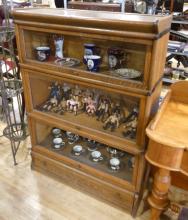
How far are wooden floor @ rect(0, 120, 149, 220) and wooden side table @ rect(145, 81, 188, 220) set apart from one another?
0.36 metres

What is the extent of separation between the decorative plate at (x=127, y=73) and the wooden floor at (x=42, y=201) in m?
0.90

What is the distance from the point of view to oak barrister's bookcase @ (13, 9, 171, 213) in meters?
1.12

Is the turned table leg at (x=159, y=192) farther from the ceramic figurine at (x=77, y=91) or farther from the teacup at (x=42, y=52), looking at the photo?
the teacup at (x=42, y=52)

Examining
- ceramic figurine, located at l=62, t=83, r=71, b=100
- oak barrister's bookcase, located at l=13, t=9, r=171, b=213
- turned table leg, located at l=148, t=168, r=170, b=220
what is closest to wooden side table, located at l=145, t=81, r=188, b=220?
turned table leg, located at l=148, t=168, r=170, b=220

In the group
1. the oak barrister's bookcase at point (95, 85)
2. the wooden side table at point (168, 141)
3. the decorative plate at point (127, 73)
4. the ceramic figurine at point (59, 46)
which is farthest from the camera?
the ceramic figurine at point (59, 46)

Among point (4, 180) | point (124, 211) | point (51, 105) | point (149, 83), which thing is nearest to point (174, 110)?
point (149, 83)

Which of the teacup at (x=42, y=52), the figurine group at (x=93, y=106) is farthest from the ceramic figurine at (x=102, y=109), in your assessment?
the teacup at (x=42, y=52)

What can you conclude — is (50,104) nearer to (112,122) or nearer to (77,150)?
(77,150)

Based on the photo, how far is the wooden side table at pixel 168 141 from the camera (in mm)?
999

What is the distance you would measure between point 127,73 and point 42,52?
577 millimetres

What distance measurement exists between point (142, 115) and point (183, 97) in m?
0.29

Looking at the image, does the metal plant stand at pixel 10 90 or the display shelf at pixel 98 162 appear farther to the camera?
the metal plant stand at pixel 10 90

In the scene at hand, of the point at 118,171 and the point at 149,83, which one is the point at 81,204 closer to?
the point at 118,171

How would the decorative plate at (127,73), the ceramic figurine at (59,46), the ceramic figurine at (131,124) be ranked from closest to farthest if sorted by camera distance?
the decorative plate at (127,73) → the ceramic figurine at (131,124) → the ceramic figurine at (59,46)
